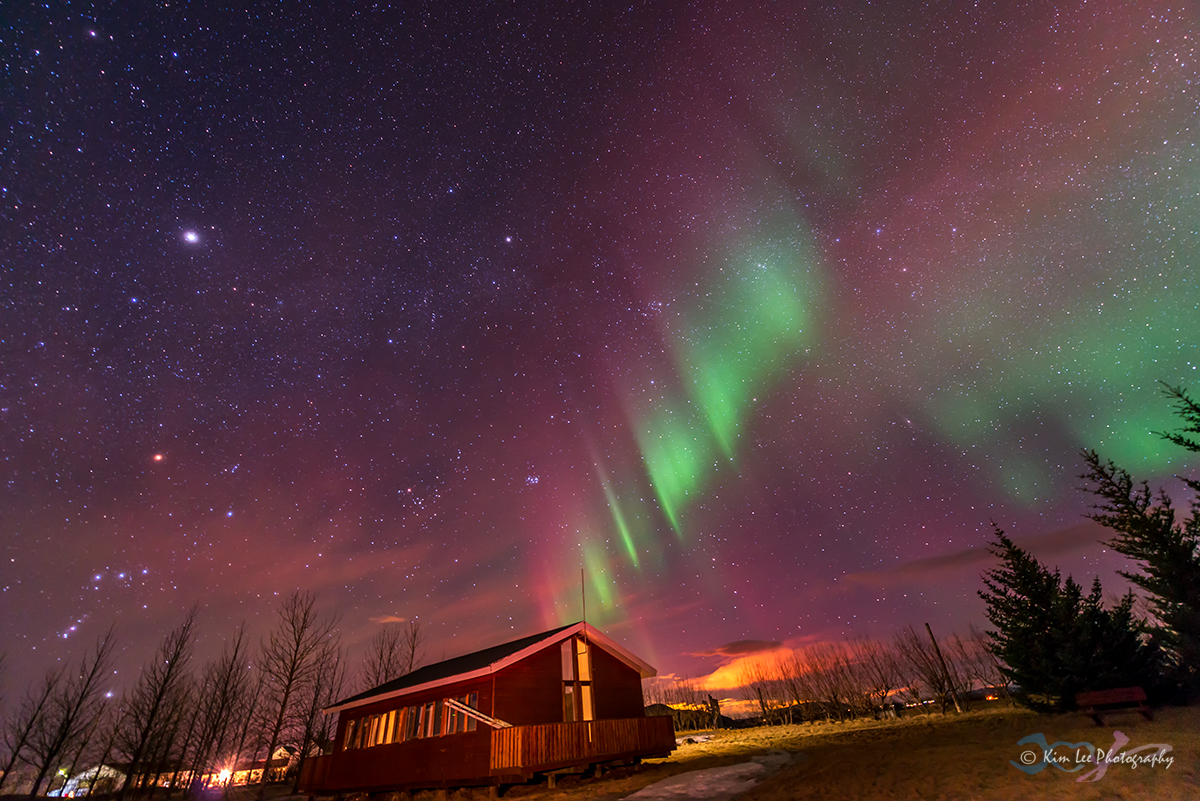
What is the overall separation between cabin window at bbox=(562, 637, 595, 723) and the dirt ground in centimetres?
283

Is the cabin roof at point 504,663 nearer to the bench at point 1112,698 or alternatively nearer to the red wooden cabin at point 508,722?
the red wooden cabin at point 508,722

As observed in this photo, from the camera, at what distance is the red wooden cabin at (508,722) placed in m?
19.7

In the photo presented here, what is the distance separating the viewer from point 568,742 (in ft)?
66.9

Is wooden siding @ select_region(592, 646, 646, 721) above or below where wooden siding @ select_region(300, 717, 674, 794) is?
above

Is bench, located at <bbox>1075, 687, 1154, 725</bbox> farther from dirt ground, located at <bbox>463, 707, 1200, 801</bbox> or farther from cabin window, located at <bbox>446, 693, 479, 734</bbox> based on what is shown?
cabin window, located at <bbox>446, 693, 479, 734</bbox>

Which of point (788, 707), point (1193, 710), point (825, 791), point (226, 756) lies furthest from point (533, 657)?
point (226, 756)

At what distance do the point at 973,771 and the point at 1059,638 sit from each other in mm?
12564

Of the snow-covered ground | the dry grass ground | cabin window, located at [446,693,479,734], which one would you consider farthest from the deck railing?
the snow-covered ground

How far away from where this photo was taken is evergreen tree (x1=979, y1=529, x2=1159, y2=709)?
20625 mm

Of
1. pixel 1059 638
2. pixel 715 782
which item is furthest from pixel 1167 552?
pixel 715 782

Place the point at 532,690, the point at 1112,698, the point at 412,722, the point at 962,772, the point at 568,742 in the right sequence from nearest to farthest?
the point at 962,772
the point at 1112,698
the point at 568,742
the point at 532,690
the point at 412,722

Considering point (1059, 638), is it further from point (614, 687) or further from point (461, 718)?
point (461, 718)

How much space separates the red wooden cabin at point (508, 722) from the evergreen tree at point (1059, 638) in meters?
16.2

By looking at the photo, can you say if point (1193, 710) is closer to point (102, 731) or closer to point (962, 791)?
point (962, 791)
